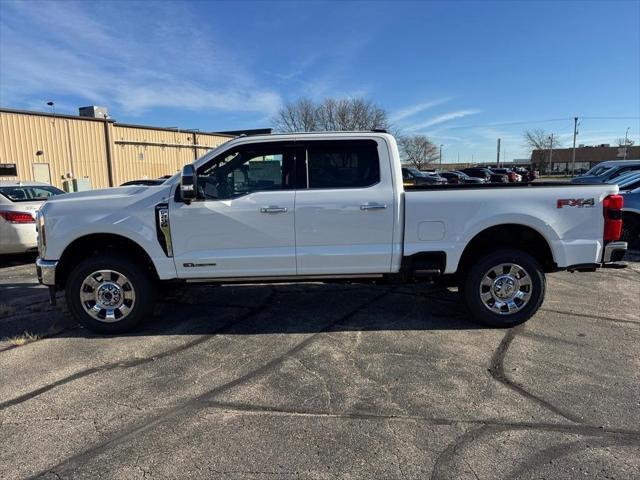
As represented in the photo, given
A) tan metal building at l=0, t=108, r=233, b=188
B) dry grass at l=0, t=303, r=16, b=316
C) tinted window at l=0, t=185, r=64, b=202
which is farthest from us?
tan metal building at l=0, t=108, r=233, b=188

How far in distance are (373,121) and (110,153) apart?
27.1 m

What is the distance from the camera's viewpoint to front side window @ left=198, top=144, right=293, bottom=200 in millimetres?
4773

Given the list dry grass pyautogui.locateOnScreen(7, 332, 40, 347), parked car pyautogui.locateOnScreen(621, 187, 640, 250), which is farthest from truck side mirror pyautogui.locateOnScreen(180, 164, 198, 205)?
parked car pyautogui.locateOnScreen(621, 187, 640, 250)

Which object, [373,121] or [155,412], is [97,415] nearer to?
[155,412]

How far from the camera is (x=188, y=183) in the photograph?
446 cm

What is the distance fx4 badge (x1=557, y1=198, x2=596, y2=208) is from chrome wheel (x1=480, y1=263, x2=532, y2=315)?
0.78 meters

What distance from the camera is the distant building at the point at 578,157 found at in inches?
3628

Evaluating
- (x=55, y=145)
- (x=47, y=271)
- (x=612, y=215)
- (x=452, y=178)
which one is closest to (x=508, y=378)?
(x=612, y=215)

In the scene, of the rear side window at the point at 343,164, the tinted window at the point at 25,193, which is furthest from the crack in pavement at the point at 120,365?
the tinted window at the point at 25,193

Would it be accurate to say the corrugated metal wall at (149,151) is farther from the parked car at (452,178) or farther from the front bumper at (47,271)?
the front bumper at (47,271)

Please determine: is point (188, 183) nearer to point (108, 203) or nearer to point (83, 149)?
point (108, 203)

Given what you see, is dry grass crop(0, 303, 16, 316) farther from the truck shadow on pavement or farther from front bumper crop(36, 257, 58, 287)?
front bumper crop(36, 257, 58, 287)

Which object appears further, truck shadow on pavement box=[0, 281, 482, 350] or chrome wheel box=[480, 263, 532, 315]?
truck shadow on pavement box=[0, 281, 482, 350]

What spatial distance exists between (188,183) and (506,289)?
3.48 metres
